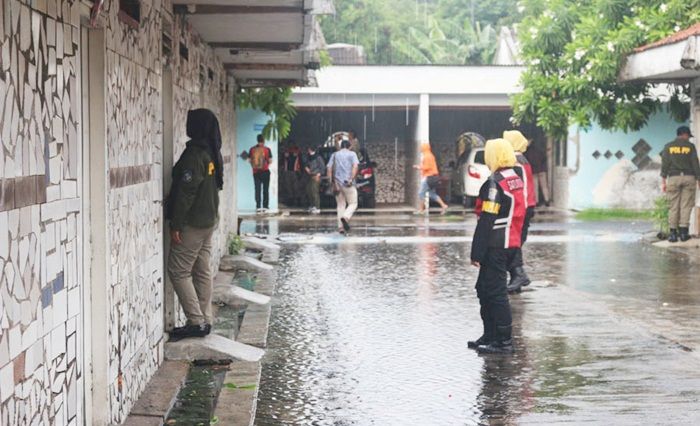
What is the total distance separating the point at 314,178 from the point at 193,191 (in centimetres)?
2142

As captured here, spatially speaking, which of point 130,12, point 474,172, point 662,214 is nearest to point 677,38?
point 662,214

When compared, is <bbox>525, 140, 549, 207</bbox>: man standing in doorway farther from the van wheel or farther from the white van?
the van wheel

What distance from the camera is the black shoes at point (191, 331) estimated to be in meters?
9.78

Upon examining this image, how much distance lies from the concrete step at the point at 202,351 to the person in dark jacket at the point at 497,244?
6.62 ft

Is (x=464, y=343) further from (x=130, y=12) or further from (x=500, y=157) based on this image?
(x=130, y=12)

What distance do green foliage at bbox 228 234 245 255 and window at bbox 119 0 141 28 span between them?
9.36m

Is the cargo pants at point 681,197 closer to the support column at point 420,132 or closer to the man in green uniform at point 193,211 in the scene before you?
the support column at point 420,132

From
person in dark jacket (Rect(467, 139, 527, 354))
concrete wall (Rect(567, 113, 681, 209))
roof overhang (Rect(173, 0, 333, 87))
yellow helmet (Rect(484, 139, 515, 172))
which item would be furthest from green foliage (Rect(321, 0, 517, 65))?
person in dark jacket (Rect(467, 139, 527, 354))

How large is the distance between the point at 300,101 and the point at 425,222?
692 cm

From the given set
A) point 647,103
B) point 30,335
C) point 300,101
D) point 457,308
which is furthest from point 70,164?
point 300,101

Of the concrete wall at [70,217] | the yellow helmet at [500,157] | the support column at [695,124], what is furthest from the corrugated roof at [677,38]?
the concrete wall at [70,217]

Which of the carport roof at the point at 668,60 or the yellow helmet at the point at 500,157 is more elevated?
the carport roof at the point at 668,60

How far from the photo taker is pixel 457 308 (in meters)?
12.8

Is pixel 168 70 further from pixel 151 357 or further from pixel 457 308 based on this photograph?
pixel 457 308
